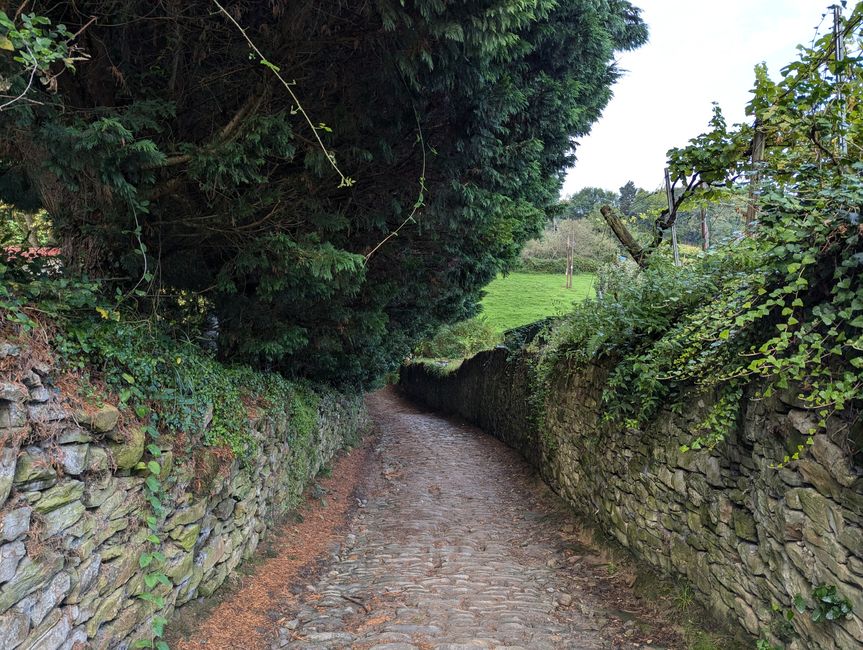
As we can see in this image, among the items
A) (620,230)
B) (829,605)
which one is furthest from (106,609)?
(620,230)

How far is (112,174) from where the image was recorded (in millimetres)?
3404

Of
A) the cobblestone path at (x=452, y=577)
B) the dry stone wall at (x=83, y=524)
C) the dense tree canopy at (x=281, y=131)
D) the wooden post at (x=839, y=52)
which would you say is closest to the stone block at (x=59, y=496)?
the dry stone wall at (x=83, y=524)

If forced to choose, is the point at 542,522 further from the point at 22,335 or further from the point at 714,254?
the point at 22,335

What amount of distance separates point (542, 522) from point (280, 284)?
4.80 meters

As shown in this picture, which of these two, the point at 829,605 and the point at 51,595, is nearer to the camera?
the point at 51,595

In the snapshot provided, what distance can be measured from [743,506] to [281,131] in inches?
171

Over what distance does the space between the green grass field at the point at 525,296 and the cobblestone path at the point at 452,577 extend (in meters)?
20.2

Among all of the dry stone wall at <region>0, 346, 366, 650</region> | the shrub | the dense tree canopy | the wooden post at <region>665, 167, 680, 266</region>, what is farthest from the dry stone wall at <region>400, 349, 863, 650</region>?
the shrub

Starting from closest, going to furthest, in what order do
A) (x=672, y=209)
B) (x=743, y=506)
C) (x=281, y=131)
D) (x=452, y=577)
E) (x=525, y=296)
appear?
(x=743, y=506), (x=281, y=131), (x=452, y=577), (x=672, y=209), (x=525, y=296)

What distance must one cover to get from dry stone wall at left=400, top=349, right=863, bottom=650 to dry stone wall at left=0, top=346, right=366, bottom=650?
394cm

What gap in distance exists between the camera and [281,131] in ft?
12.0

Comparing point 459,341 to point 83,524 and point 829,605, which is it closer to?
point 829,605

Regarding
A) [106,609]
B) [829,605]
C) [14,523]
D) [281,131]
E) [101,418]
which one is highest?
[281,131]

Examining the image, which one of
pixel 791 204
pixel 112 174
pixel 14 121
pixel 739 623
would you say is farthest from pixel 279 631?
pixel 791 204
